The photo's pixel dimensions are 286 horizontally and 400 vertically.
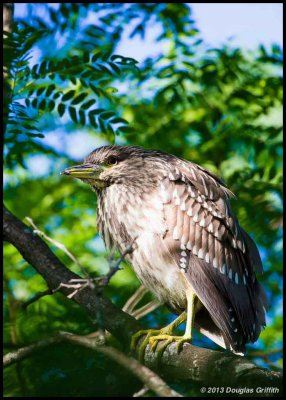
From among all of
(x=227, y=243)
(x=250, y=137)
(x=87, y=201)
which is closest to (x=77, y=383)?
(x=227, y=243)

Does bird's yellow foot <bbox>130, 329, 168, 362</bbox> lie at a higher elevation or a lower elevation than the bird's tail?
higher

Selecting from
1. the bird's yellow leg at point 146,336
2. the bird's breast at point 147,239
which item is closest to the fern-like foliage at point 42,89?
the bird's breast at point 147,239

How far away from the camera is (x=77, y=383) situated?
12.6 feet

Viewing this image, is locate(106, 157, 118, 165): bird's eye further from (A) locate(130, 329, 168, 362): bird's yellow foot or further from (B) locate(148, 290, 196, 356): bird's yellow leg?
(A) locate(130, 329, 168, 362): bird's yellow foot

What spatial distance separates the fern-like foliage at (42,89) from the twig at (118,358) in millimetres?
1777

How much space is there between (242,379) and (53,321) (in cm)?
182

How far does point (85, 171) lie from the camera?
464cm

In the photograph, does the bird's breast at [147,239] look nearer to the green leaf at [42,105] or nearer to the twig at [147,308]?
the twig at [147,308]

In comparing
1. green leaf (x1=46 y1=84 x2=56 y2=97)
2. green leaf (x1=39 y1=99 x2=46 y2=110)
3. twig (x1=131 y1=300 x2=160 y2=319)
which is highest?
green leaf (x1=46 y1=84 x2=56 y2=97)

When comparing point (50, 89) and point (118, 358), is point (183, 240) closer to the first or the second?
point (50, 89)

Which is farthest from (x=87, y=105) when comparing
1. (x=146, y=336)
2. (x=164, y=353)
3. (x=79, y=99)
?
Result: (x=164, y=353)

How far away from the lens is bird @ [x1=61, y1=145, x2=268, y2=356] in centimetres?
429

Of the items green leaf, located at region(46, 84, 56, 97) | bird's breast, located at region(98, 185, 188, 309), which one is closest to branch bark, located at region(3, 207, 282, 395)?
bird's breast, located at region(98, 185, 188, 309)

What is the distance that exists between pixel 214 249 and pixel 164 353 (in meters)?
0.91
